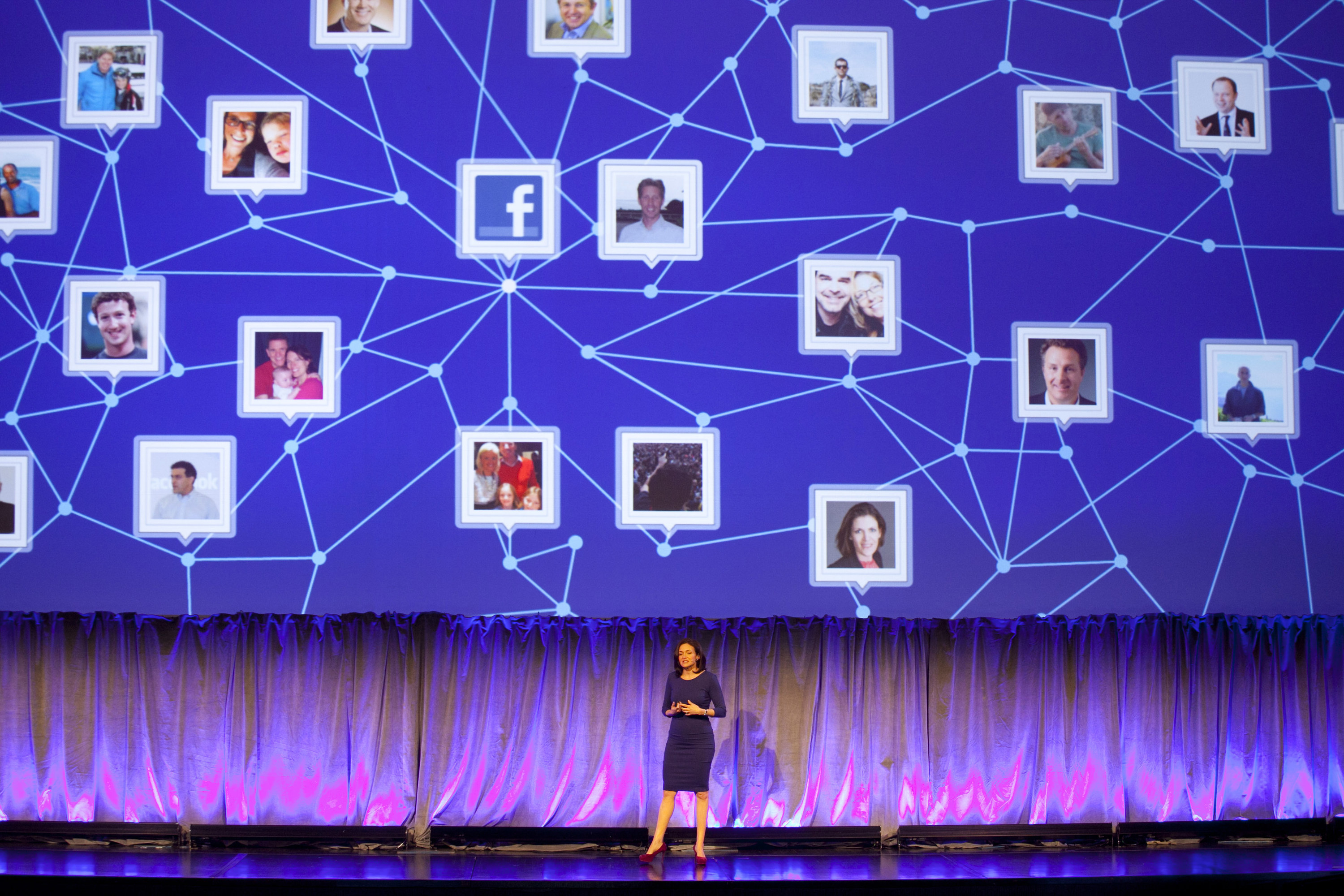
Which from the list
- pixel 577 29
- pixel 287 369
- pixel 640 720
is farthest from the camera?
pixel 577 29

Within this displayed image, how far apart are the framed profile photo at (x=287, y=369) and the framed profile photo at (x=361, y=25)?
70.8 inches

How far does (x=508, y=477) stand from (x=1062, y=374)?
3.58 meters

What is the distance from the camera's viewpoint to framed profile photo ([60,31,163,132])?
23.5 ft

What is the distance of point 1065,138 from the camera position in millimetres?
7332

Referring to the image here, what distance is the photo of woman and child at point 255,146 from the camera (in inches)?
281

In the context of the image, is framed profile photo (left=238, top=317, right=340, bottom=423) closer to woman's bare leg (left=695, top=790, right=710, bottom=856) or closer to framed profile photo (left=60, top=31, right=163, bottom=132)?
framed profile photo (left=60, top=31, right=163, bottom=132)

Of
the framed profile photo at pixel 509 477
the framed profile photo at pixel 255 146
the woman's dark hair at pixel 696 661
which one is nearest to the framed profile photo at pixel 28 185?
the framed profile photo at pixel 255 146

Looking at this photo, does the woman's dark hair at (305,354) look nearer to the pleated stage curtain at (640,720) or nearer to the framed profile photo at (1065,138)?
the pleated stage curtain at (640,720)

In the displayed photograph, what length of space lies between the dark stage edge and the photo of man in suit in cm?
276

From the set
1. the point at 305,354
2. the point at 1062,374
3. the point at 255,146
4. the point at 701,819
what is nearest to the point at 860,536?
the point at 1062,374

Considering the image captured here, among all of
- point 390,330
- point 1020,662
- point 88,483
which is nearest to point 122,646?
point 88,483

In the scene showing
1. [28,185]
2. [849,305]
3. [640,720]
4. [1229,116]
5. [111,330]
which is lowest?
[640,720]

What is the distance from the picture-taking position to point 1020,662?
23.2 feet

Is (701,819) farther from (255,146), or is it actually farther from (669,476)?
(255,146)
